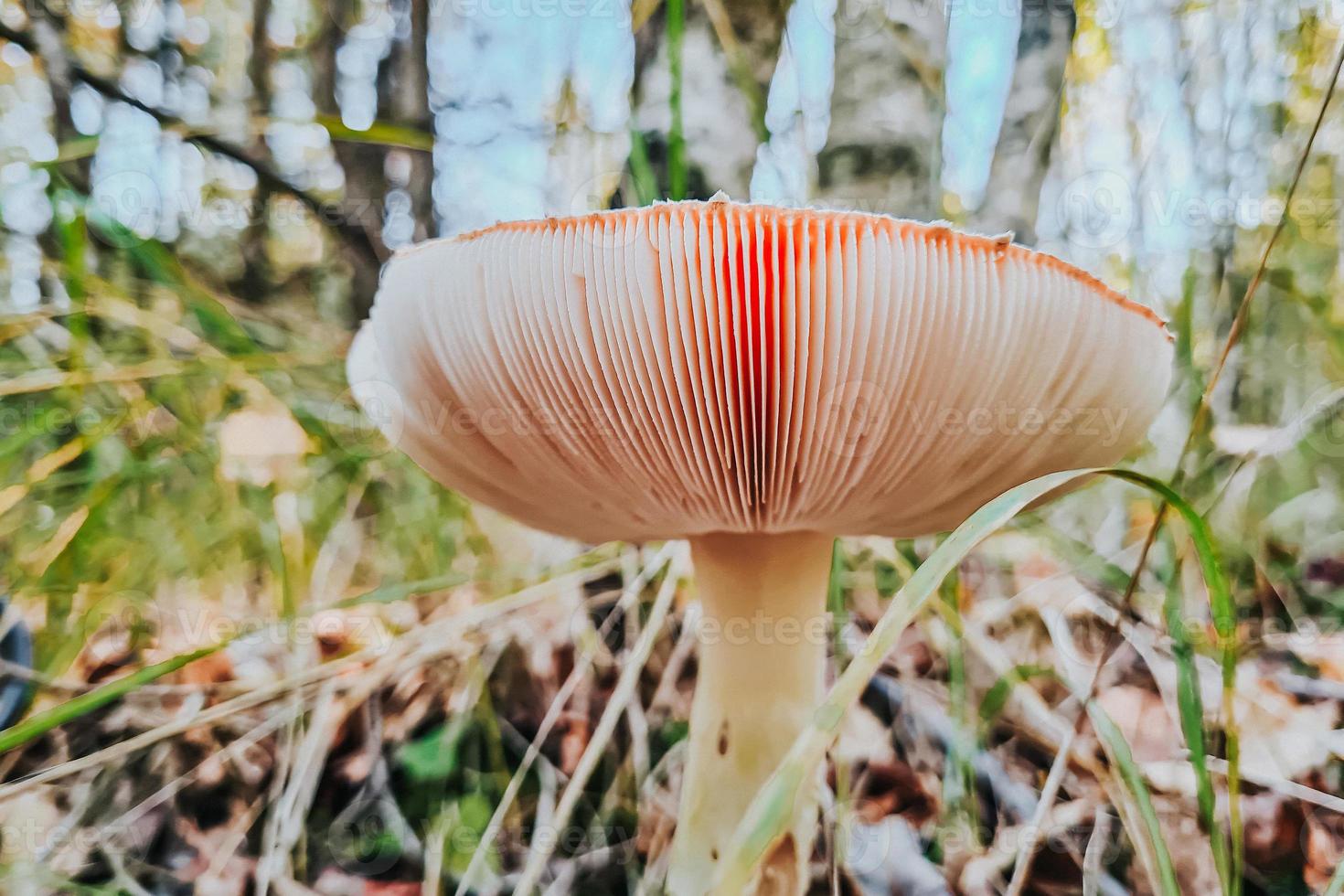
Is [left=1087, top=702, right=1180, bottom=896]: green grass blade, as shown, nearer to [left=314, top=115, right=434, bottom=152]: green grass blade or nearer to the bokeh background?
the bokeh background

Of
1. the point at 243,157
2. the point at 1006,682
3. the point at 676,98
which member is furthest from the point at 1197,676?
the point at 243,157

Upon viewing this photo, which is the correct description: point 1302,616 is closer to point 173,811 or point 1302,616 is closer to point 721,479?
point 721,479

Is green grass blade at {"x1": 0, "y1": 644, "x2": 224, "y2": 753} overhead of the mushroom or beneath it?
beneath

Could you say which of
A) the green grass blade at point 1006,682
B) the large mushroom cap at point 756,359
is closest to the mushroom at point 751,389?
the large mushroom cap at point 756,359

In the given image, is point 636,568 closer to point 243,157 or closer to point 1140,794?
point 1140,794

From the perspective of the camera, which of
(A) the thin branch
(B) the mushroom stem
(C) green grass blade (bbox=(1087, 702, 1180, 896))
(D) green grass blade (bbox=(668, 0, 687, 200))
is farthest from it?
(A) the thin branch

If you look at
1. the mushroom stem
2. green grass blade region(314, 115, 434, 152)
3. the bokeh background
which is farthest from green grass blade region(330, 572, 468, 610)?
green grass blade region(314, 115, 434, 152)
